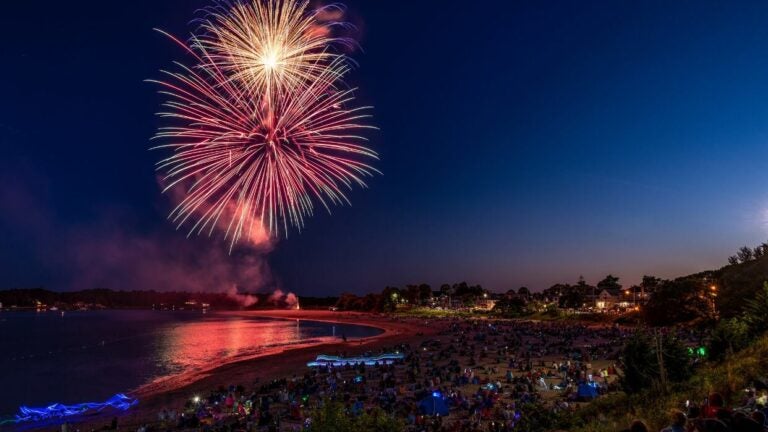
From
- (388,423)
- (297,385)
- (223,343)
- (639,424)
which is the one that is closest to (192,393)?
(297,385)

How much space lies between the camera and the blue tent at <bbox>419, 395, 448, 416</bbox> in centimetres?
2109

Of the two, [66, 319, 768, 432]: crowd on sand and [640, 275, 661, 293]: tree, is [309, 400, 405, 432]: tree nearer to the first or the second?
[66, 319, 768, 432]: crowd on sand

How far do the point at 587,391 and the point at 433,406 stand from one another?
752cm

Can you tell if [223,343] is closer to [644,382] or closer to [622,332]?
[622,332]

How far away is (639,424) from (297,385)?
27221mm

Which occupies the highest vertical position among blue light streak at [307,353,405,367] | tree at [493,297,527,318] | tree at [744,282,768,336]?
tree at [744,282,768,336]

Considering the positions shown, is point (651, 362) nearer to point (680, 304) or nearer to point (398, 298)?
point (680, 304)

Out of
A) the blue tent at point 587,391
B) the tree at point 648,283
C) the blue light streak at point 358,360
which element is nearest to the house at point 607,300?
the tree at point 648,283

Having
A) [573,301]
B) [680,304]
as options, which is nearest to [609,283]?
[573,301]

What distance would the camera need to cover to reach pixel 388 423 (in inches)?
406

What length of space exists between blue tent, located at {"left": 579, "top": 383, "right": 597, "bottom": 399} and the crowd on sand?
43 millimetres

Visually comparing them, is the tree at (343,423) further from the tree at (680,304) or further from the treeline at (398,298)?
the treeline at (398,298)

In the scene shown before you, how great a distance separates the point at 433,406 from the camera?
834 inches

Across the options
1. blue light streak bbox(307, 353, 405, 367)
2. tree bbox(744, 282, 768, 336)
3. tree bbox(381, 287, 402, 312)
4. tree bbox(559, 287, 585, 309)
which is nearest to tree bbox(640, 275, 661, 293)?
tree bbox(559, 287, 585, 309)
